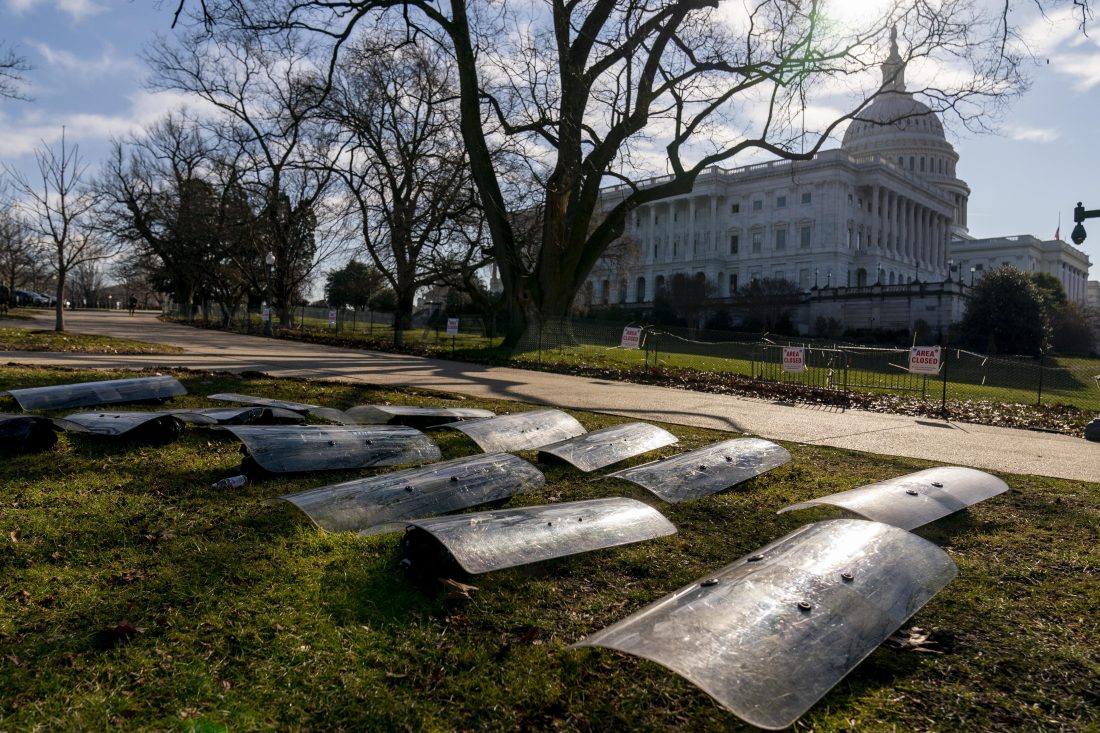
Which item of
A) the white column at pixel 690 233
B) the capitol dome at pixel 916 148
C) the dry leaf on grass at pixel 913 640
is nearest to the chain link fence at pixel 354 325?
the dry leaf on grass at pixel 913 640

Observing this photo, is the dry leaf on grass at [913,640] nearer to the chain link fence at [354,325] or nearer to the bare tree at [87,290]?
the chain link fence at [354,325]

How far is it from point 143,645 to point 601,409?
8.37m

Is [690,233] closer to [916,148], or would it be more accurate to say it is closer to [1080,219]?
[916,148]

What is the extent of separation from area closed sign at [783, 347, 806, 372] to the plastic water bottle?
13080 mm

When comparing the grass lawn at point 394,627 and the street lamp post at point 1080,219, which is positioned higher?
the street lamp post at point 1080,219

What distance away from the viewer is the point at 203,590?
368cm

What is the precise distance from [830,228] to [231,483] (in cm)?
9461

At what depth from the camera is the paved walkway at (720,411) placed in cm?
874

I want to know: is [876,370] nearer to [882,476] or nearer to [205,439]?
[882,476]

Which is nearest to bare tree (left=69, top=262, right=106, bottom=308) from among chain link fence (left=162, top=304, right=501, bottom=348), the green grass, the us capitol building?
chain link fence (left=162, top=304, right=501, bottom=348)

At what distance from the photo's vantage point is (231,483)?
18.3 ft

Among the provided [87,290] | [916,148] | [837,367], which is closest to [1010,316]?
[837,367]

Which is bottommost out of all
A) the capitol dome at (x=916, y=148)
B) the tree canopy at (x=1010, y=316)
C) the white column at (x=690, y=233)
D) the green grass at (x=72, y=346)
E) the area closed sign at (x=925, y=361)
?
the green grass at (x=72, y=346)

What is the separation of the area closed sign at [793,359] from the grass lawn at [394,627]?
36.4 feet
